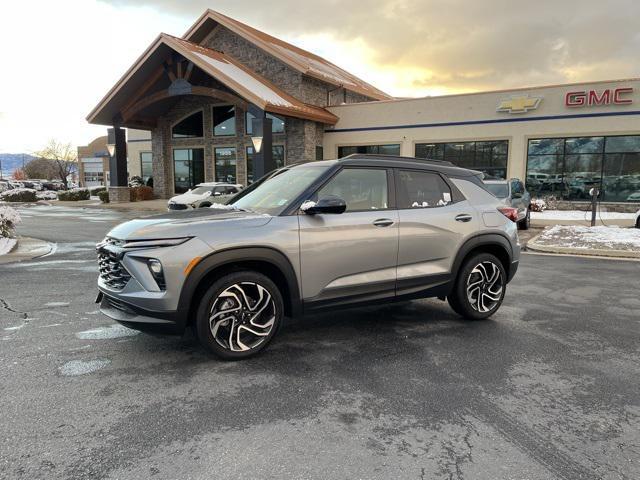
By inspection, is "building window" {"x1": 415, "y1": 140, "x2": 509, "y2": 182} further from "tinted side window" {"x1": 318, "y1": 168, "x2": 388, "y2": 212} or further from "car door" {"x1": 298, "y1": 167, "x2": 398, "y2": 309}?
"car door" {"x1": 298, "y1": 167, "x2": 398, "y2": 309}

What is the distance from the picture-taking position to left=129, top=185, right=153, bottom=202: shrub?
95.5 ft

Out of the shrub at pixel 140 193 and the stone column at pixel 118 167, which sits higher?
the stone column at pixel 118 167

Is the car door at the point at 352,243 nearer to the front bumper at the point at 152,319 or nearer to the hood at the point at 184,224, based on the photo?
the hood at the point at 184,224

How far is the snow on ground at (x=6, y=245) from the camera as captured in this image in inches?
378

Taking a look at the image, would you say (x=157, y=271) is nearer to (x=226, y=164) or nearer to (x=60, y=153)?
(x=226, y=164)

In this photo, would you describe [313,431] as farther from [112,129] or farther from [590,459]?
[112,129]

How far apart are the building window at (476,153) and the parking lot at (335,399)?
17.7 m

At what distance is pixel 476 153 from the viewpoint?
22.6m

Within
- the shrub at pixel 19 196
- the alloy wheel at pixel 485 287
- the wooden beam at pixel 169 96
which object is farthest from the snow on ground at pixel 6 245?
the shrub at pixel 19 196

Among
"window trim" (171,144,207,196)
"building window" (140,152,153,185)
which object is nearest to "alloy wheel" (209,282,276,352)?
"window trim" (171,144,207,196)

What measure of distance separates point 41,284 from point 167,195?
960 inches

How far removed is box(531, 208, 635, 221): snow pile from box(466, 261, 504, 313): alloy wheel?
46.4 ft

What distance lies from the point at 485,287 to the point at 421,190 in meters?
1.41

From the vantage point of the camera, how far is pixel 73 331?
15.8 ft
